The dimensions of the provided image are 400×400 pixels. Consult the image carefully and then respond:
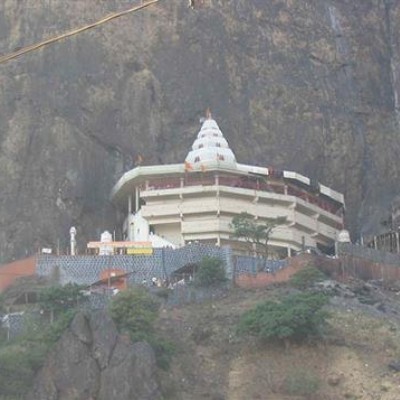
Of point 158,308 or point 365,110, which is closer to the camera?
point 158,308

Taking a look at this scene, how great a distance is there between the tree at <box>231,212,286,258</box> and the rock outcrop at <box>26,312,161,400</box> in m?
15.3

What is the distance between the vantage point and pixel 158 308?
162 feet

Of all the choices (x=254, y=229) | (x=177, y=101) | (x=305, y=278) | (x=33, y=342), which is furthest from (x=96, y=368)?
(x=177, y=101)

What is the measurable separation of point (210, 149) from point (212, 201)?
3.82m

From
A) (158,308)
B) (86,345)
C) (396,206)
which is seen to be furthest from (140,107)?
(86,345)

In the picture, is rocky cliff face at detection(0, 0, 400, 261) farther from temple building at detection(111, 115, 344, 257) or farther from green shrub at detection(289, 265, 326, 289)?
green shrub at detection(289, 265, 326, 289)

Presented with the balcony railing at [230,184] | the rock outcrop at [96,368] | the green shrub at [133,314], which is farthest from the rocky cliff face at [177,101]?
the rock outcrop at [96,368]

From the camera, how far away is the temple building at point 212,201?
65.0 m

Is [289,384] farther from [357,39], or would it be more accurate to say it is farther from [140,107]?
[357,39]

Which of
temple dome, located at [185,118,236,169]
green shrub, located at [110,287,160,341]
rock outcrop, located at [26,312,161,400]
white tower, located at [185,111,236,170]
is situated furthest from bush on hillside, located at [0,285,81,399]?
temple dome, located at [185,118,236,169]

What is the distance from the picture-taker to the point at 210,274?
53.0 meters

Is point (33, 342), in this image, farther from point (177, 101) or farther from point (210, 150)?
point (177, 101)

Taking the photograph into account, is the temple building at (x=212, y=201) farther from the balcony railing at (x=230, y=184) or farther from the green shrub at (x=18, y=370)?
the green shrub at (x=18, y=370)

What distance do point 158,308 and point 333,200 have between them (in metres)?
24.3
